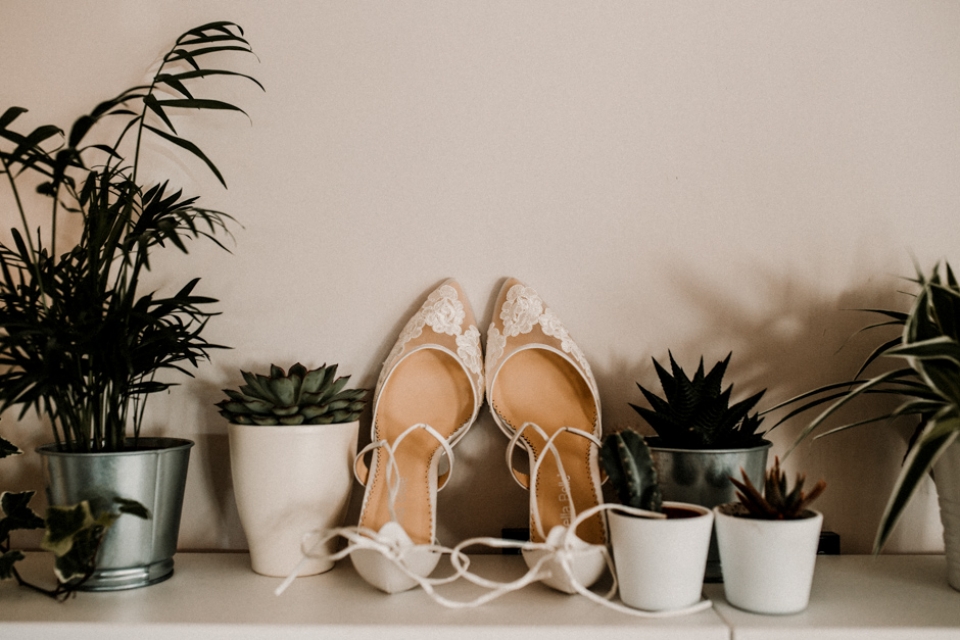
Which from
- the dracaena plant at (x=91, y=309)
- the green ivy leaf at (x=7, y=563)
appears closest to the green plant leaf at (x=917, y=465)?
the dracaena plant at (x=91, y=309)

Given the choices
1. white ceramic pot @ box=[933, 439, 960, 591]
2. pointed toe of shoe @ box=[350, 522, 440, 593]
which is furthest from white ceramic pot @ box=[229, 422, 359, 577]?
white ceramic pot @ box=[933, 439, 960, 591]

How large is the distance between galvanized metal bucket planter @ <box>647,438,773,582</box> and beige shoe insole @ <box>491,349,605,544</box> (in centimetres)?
13

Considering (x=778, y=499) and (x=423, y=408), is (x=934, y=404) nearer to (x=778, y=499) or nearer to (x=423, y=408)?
(x=778, y=499)

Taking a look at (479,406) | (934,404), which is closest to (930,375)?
(934,404)

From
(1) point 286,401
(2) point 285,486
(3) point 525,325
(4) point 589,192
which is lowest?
(2) point 285,486

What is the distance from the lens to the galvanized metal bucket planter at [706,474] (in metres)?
0.80

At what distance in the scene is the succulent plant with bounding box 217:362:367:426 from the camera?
2.80ft

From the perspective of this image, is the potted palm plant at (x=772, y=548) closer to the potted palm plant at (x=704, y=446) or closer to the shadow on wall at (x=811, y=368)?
the potted palm plant at (x=704, y=446)

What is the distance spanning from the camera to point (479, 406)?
37.9 inches

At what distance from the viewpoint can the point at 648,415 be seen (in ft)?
2.82

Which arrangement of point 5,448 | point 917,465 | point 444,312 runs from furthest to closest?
point 444,312
point 5,448
point 917,465

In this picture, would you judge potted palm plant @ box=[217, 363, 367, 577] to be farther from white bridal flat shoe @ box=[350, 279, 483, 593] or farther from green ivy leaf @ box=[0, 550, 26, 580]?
green ivy leaf @ box=[0, 550, 26, 580]

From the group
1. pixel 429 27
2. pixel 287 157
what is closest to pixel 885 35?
pixel 429 27

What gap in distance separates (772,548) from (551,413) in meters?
0.38
